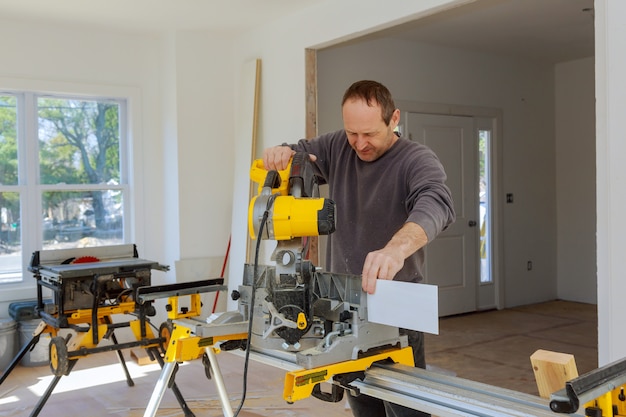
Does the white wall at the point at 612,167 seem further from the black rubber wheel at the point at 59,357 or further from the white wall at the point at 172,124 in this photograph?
the white wall at the point at 172,124

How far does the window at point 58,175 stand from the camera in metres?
5.16

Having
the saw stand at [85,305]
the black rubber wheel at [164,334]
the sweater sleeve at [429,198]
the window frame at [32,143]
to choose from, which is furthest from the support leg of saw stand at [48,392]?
the sweater sleeve at [429,198]

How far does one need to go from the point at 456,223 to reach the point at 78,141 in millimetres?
3657

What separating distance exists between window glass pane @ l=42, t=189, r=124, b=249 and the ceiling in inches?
55.3

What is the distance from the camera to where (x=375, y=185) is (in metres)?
2.10

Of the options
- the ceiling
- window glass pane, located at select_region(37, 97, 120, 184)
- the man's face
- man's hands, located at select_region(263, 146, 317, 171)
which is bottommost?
man's hands, located at select_region(263, 146, 317, 171)

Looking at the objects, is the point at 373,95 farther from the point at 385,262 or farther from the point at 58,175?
the point at 58,175

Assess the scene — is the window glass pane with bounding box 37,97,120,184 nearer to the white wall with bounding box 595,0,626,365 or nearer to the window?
the window

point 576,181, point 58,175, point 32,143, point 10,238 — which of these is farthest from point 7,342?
point 576,181

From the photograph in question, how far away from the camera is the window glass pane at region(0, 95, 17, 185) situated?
16.8 feet

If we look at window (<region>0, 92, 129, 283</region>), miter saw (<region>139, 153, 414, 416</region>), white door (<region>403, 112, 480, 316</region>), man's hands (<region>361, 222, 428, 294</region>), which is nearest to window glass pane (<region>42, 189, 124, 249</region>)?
window (<region>0, 92, 129, 283</region>)

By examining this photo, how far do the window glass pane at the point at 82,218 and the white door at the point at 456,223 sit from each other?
2.88 m

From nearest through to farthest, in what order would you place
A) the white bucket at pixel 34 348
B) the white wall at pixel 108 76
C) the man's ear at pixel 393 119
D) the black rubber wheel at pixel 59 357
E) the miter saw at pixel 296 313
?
the miter saw at pixel 296 313 → the man's ear at pixel 393 119 → the black rubber wheel at pixel 59 357 → the white bucket at pixel 34 348 → the white wall at pixel 108 76

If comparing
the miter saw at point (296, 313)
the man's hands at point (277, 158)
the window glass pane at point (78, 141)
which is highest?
the window glass pane at point (78, 141)
